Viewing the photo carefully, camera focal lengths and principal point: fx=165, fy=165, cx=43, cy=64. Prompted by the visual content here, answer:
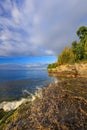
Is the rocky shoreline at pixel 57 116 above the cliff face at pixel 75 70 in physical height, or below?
below

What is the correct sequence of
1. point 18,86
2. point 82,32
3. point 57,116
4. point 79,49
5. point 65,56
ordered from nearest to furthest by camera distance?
point 57,116 → point 18,86 → point 79,49 → point 82,32 → point 65,56

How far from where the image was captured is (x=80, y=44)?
86000 mm

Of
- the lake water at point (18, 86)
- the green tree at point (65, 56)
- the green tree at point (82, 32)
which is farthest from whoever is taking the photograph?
the green tree at point (65, 56)

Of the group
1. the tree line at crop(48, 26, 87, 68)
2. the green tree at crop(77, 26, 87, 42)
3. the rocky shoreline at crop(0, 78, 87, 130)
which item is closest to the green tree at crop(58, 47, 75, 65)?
the tree line at crop(48, 26, 87, 68)

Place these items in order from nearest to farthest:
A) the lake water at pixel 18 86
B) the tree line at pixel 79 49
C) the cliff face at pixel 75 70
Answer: the lake water at pixel 18 86 → the cliff face at pixel 75 70 → the tree line at pixel 79 49

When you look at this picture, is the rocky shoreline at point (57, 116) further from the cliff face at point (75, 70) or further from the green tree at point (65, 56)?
the green tree at point (65, 56)

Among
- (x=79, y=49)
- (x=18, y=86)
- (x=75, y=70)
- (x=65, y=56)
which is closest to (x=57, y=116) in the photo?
(x=18, y=86)

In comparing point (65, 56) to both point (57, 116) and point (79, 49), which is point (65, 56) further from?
point (57, 116)

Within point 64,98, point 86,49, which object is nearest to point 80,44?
point 86,49

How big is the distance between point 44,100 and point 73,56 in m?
77.6

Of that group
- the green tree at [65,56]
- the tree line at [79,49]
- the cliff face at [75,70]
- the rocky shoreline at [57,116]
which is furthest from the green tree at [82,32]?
the rocky shoreline at [57,116]

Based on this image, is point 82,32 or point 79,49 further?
point 82,32

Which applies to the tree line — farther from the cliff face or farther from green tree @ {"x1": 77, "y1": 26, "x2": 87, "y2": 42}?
the cliff face

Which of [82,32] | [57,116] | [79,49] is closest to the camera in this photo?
[57,116]
